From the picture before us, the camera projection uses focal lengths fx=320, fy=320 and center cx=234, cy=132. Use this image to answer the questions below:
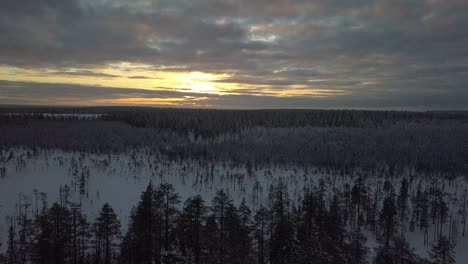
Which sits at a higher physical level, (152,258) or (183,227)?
(183,227)

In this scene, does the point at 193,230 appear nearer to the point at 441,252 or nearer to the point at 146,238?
the point at 146,238

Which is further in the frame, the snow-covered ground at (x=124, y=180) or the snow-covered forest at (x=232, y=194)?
the snow-covered ground at (x=124, y=180)

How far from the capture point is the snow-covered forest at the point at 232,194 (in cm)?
3209

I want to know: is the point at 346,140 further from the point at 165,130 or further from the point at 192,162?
the point at 165,130

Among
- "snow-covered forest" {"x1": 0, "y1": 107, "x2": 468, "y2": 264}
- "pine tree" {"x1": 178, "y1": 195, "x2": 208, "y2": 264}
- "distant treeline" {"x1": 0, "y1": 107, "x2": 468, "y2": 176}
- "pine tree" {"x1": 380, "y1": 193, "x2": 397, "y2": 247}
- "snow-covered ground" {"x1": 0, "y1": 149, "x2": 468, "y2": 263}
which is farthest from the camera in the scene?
"distant treeline" {"x1": 0, "y1": 107, "x2": 468, "y2": 176}

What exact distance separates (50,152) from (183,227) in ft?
354

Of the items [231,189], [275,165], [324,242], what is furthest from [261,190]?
[324,242]

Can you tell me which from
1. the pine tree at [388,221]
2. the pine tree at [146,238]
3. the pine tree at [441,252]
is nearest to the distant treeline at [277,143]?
the pine tree at [388,221]

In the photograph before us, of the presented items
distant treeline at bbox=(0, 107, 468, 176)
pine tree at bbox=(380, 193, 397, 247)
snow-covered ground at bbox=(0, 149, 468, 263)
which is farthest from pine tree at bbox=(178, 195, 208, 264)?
distant treeline at bbox=(0, 107, 468, 176)

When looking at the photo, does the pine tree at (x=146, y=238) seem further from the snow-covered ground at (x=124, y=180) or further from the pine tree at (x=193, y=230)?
Answer: the snow-covered ground at (x=124, y=180)

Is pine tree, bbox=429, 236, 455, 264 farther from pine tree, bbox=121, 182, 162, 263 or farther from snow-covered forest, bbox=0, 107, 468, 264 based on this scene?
pine tree, bbox=121, 182, 162, 263

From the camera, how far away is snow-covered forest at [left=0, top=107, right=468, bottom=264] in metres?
32.1

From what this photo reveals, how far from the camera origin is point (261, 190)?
279ft

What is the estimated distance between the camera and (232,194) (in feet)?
276
